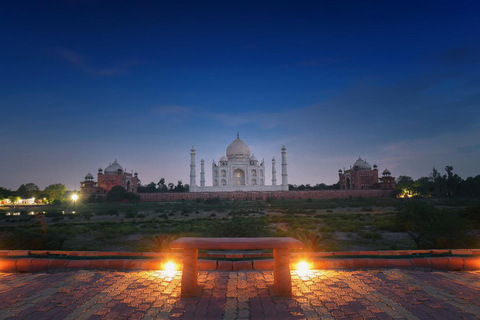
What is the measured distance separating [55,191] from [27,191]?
609cm

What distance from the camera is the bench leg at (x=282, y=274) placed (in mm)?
3996

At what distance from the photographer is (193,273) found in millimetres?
4141

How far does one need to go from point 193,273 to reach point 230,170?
50.0m

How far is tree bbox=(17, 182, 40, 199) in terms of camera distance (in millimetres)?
53188

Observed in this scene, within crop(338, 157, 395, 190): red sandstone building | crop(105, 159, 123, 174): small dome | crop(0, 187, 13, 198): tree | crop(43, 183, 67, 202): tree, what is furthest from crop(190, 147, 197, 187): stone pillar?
crop(0, 187, 13, 198): tree

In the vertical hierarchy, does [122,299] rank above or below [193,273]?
below

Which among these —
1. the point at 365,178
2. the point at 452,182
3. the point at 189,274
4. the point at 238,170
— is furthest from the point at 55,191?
the point at 452,182

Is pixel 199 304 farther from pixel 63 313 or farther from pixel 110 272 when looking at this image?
pixel 110 272

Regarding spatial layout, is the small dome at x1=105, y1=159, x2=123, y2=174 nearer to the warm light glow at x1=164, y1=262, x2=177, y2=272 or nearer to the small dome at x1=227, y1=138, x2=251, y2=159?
the small dome at x1=227, y1=138, x2=251, y2=159

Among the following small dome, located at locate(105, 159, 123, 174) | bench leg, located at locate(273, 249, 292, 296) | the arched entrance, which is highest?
small dome, located at locate(105, 159, 123, 174)

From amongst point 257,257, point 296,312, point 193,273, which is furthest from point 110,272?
point 296,312

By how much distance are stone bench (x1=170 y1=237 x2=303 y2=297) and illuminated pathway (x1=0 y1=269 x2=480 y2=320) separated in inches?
7.0

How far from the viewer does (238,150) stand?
186 feet

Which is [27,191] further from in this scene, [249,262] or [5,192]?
[249,262]
